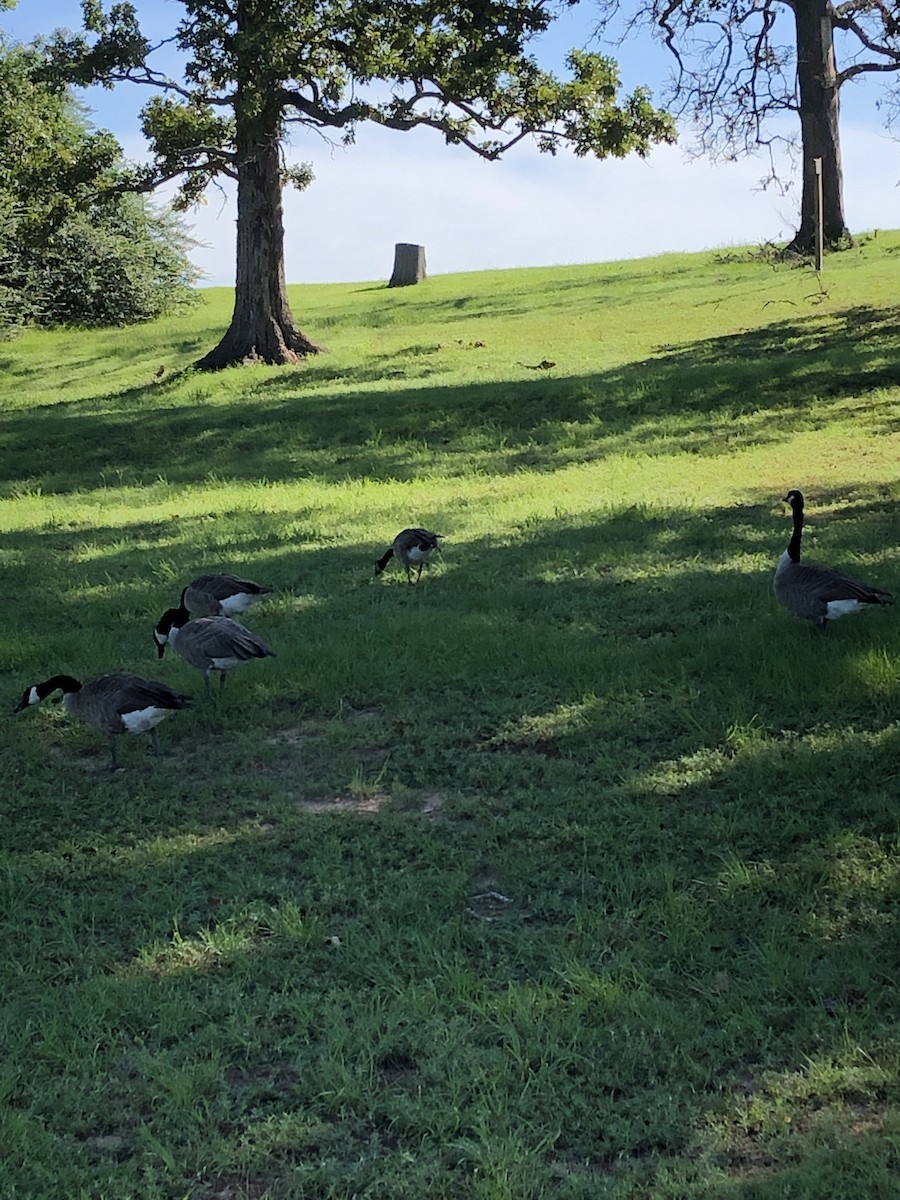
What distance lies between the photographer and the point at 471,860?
6285mm

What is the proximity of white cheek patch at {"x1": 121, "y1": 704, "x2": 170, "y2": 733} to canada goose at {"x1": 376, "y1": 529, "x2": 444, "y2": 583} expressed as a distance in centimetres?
391

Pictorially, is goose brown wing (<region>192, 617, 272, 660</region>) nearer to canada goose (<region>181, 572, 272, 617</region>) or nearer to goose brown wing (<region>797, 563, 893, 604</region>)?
canada goose (<region>181, 572, 272, 617</region>)

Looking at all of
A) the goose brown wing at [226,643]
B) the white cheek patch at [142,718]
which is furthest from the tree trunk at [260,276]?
the white cheek patch at [142,718]

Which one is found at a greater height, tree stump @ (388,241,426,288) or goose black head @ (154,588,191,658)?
tree stump @ (388,241,426,288)

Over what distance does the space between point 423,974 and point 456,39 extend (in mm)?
25295

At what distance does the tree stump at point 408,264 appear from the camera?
45188 millimetres

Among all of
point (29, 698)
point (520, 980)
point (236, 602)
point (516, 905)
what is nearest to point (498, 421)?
point (236, 602)

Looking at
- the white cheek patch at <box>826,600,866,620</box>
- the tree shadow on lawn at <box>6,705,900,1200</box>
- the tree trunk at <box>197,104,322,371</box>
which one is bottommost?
the tree shadow on lawn at <box>6,705,900,1200</box>

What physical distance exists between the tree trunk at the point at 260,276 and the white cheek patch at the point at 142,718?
844 inches

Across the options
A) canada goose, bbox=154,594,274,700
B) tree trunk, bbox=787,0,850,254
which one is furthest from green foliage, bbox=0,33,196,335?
canada goose, bbox=154,594,274,700

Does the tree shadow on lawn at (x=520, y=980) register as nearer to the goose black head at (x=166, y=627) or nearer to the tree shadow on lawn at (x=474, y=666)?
the tree shadow on lawn at (x=474, y=666)

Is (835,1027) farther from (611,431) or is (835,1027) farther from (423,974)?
(611,431)

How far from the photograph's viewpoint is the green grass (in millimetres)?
4250

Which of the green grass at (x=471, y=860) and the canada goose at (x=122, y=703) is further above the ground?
the canada goose at (x=122, y=703)
